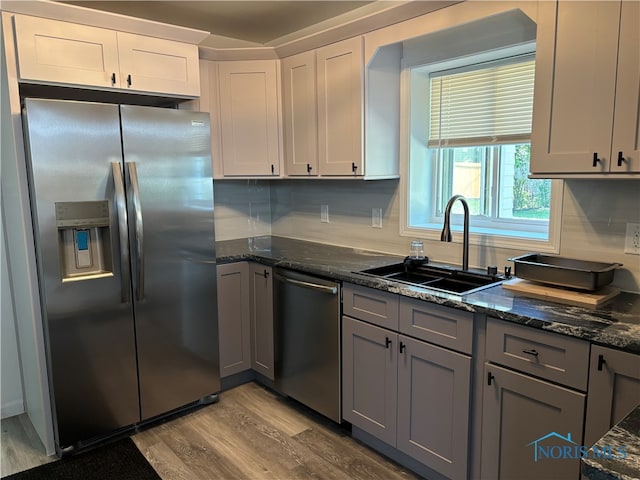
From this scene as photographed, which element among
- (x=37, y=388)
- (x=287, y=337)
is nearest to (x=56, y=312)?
(x=37, y=388)

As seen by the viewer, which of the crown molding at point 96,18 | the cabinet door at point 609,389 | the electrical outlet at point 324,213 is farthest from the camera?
the electrical outlet at point 324,213

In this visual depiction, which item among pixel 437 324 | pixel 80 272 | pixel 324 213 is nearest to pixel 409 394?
pixel 437 324

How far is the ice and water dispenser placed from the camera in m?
2.30

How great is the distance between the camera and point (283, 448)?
251 cm

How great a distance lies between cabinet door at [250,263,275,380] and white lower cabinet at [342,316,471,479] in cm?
69

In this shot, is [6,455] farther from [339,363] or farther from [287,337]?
[339,363]

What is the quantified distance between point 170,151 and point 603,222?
→ 2.19 metres

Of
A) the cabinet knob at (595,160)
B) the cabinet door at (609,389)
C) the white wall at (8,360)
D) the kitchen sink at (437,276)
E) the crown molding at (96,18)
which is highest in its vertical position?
the crown molding at (96,18)

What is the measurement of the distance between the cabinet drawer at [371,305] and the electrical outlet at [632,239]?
1.00 meters

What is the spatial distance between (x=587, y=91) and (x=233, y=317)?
2.36m

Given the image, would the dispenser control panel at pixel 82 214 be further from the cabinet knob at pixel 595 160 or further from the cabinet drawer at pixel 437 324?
the cabinet knob at pixel 595 160

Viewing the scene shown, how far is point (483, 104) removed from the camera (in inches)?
103

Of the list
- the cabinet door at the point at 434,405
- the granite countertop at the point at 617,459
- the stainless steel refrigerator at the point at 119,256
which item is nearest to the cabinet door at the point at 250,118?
the stainless steel refrigerator at the point at 119,256

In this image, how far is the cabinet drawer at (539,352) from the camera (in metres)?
1.59
